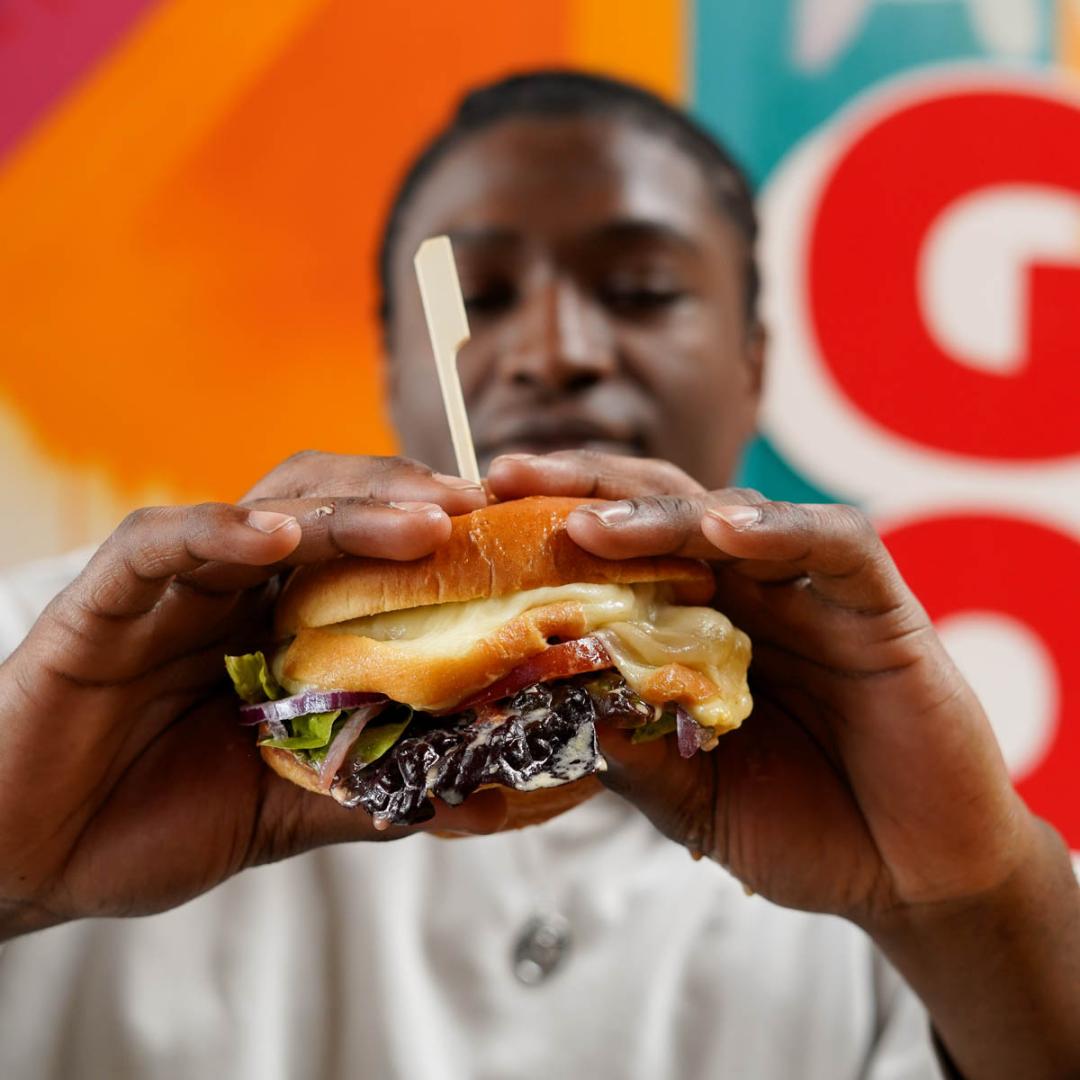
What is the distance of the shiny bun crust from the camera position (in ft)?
4.32

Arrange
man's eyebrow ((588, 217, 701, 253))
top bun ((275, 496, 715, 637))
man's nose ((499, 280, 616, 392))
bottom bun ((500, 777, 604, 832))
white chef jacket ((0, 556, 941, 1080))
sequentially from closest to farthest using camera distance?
1. top bun ((275, 496, 715, 637))
2. bottom bun ((500, 777, 604, 832))
3. white chef jacket ((0, 556, 941, 1080))
4. man's nose ((499, 280, 616, 392))
5. man's eyebrow ((588, 217, 701, 253))

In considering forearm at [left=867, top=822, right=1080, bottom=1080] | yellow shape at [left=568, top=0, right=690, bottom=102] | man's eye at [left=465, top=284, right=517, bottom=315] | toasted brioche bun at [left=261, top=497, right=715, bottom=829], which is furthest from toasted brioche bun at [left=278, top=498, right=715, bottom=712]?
yellow shape at [left=568, top=0, right=690, bottom=102]

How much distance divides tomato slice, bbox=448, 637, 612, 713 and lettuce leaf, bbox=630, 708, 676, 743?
0.12m

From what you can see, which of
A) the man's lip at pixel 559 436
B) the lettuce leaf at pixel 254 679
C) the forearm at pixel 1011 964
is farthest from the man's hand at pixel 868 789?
the man's lip at pixel 559 436

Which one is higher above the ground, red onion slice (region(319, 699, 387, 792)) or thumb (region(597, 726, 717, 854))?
red onion slice (region(319, 699, 387, 792))

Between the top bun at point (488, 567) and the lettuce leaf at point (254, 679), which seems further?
the lettuce leaf at point (254, 679)

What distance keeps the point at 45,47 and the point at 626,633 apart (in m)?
3.00

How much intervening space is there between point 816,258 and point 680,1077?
2.27m

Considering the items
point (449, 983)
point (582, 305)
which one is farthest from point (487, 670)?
point (582, 305)

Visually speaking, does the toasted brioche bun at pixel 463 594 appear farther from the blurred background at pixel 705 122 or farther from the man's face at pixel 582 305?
the blurred background at pixel 705 122

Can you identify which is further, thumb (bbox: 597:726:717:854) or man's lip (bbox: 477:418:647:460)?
man's lip (bbox: 477:418:647:460)

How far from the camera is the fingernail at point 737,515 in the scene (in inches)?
46.2

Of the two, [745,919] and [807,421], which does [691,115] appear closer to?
[807,421]

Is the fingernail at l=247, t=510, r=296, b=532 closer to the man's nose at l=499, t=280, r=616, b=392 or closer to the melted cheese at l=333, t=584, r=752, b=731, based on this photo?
the melted cheese at l=333, t=584, r=752, b=731
